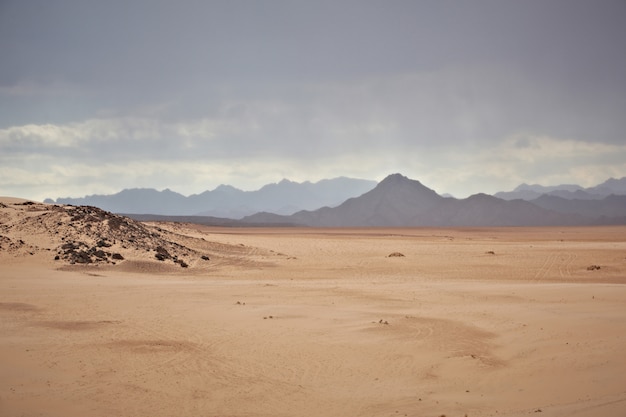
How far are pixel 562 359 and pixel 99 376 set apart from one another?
888cm

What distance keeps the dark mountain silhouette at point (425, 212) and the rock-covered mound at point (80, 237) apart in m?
142

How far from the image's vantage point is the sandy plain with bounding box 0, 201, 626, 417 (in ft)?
29.3

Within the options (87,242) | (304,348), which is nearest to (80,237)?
(87,242)

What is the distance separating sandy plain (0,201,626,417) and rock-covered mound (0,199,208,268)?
320 centimetres

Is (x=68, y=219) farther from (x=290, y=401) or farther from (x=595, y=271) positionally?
(x=595, y=271)

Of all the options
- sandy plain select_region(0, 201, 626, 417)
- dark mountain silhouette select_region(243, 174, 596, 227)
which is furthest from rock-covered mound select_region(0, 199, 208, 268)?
dark mountain silhouette select_region(243, 174, 596, 227)

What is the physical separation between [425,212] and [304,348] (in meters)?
168

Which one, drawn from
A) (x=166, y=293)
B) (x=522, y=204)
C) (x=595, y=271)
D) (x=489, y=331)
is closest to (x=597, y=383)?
(x=489, y=331)

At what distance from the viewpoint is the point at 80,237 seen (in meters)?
28.9

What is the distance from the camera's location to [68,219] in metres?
30.5

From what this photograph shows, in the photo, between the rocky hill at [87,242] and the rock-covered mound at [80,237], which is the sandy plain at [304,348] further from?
the rock-covered mound at [80,237]

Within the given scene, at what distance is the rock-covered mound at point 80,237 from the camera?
2697 centimetres

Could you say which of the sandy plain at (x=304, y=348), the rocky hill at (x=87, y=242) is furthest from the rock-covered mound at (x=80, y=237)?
the sandy plain at (x=304, y=348)

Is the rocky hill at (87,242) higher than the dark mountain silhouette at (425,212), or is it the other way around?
the dark mountain silhouette at (425,212)
